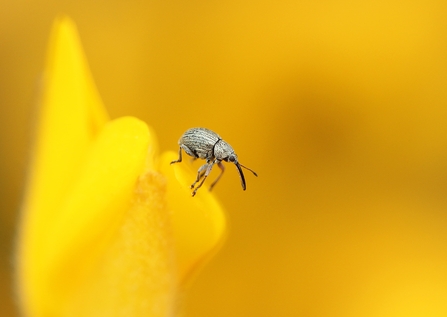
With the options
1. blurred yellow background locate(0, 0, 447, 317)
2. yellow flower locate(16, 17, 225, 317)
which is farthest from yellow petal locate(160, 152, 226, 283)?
blurred yellow background locate(0, 0, 447, 317)

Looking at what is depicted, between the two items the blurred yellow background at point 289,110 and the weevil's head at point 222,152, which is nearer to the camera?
the weevil's head at point 222,152

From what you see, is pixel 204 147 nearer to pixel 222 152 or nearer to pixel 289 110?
pixel 222 152

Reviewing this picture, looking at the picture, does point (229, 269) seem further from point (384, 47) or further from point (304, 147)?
point (384, 47)

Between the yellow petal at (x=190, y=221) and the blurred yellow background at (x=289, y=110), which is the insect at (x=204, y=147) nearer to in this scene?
the yellow petal at (x=190, y=221)

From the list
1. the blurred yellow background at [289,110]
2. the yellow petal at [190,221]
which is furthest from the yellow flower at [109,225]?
the blurred yellow background at [289,110]

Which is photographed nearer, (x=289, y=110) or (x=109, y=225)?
(x=109, y=225)

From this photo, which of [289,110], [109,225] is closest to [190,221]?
[109,225]
